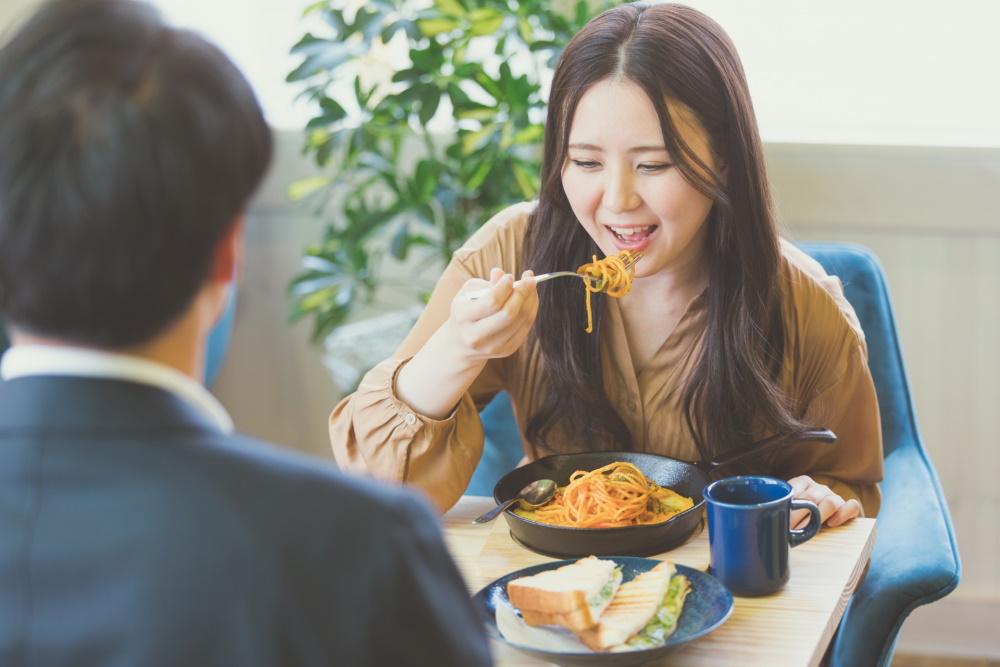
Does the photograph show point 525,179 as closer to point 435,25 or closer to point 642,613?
point 435,25

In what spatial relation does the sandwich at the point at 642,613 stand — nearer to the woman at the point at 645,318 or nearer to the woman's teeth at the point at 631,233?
the woman at the point at 645,318

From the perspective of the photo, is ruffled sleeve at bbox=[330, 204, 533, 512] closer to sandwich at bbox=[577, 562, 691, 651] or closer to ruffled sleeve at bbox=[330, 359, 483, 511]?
ruffled sleeve at bbox=[330, 359, 483, 511]

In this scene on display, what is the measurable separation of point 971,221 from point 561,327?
1.23 meters

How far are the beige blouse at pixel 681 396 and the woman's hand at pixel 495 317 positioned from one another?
0.47ft

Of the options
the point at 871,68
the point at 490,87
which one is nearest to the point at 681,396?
the point at 490,87

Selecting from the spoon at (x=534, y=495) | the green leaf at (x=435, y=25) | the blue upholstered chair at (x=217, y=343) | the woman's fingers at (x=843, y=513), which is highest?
the green leaf at (x=435, y=25)

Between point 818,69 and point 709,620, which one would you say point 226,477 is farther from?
point 818,69

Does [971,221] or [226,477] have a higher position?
[226,477]

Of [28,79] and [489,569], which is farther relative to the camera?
[489,569]

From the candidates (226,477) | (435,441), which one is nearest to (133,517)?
(226,477)

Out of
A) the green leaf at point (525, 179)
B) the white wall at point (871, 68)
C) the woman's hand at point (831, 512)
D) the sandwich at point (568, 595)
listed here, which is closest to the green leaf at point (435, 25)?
the green leaf at point (525, 179)

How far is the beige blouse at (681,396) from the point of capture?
1519 millimetres

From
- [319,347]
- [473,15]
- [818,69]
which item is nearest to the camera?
[473,15]

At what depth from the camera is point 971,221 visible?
94.3 inches
